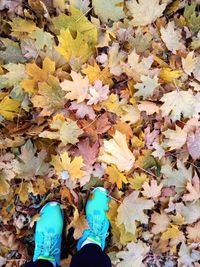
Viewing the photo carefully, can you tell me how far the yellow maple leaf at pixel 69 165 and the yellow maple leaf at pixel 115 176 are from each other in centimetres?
13

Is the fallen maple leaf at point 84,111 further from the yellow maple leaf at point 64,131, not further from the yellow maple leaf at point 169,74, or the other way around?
the yellow maple leaf at point 169,74

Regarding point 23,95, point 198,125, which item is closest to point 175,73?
point 198,125

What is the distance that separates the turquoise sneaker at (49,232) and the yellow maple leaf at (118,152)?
383mm

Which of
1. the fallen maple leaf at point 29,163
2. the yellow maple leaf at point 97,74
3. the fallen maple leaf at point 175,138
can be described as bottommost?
the fallen maple leaf at point 29,163

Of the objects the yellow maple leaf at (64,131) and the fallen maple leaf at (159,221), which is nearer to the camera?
the yellow maple leaf at (64,131)

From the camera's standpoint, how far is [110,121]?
81.0 inches

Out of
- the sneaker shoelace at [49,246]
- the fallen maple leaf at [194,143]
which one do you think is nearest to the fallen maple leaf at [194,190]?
the fallen maple leaf at [194,143]

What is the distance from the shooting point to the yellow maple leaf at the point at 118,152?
200 centimetres

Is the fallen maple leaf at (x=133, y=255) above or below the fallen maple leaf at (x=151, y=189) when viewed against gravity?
below

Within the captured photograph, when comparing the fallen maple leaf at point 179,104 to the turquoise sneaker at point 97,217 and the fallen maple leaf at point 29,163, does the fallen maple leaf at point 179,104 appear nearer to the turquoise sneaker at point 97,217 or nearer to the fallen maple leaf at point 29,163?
the turquoise sneaker at point 97,217

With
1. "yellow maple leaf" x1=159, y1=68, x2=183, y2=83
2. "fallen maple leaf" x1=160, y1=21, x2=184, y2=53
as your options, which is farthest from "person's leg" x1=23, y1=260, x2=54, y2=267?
"fallen maple leaf" x1=160, y1=21, x2=184, y2=53

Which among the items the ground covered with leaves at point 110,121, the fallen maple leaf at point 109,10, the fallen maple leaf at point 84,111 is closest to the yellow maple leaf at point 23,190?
the ground covered with leaves at point 110,121

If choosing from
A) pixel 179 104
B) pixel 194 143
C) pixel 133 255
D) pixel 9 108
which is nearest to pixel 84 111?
pixel 9 108

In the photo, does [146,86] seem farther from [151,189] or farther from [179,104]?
[151,189]
